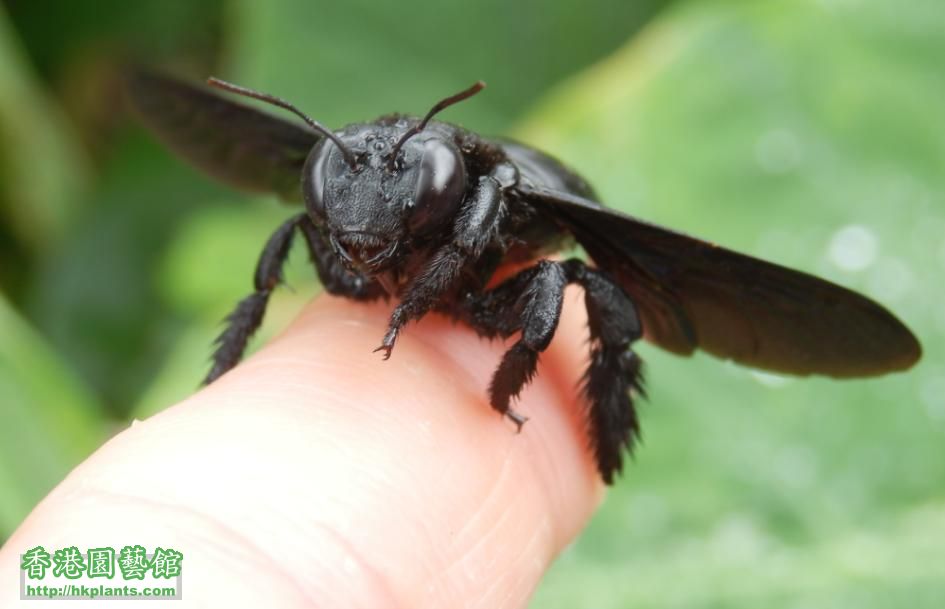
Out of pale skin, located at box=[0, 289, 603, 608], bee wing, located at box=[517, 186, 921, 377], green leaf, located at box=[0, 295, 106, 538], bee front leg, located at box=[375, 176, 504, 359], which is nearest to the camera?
pale skin, located at box=[0, 289, 603, 608]

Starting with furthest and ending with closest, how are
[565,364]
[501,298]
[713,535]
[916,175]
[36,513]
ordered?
1. [916,175]
2. [713,535]
3. [565,364]
4. [501,298]
5. [36,513]

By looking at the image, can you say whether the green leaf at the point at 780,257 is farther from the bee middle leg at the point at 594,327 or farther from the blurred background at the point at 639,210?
the bee middle leg at the point at 594,327

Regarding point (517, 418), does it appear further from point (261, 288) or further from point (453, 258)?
point (261, 288)

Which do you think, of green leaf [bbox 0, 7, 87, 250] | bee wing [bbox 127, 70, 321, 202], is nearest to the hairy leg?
bee wing [bbox 127, 70, 321, 202]

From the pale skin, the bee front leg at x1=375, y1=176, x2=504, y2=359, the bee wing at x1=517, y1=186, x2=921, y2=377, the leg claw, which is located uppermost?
the bee wing at x1=517, y1=186, x2=921, y2=377

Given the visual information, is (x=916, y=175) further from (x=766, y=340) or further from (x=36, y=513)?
(x=36, y=513)

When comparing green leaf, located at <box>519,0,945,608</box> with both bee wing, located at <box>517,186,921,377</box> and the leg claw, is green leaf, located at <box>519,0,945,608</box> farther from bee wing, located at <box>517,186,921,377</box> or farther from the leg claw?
the leg claw

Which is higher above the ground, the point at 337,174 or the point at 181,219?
the point at 181,219

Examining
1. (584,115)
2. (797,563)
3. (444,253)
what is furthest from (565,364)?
(584,115)
